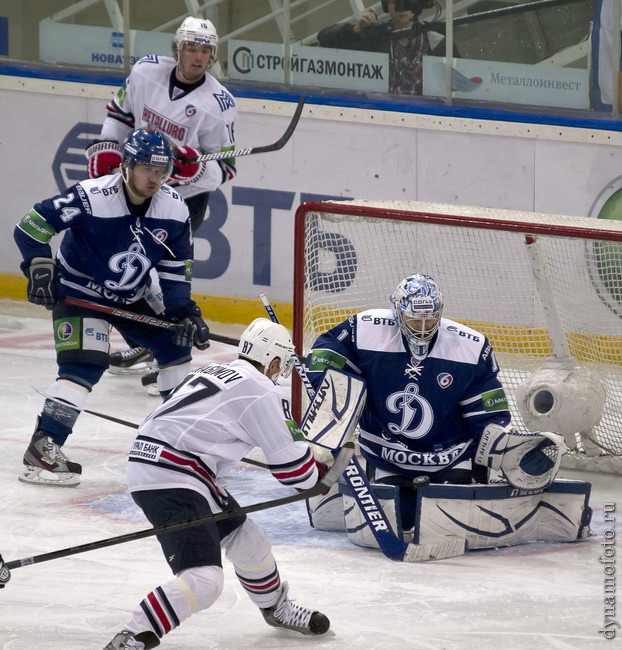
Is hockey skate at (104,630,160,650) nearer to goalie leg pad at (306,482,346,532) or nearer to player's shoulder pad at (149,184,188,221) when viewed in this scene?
goalie leg pad at (306,482,346,532)

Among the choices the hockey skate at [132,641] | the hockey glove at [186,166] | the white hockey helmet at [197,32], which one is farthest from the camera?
the hockey glove at [186,166]

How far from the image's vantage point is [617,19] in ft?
19.3

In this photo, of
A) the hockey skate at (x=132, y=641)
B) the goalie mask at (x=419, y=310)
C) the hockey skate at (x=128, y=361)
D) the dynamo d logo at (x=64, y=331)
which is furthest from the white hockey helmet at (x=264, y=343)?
the hockey skate at (x=128, y=361)

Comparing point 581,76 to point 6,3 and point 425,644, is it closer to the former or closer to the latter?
point 6,3

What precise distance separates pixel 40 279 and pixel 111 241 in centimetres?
25

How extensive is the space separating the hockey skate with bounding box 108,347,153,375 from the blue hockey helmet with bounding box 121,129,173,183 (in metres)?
1.72

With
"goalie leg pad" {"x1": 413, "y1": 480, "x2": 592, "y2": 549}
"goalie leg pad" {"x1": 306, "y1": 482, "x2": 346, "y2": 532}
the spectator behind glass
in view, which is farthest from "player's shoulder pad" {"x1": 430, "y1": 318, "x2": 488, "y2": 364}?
the spectator behind glass

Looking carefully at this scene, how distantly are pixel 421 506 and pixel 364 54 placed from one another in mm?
3182

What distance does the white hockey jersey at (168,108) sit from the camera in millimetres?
5148

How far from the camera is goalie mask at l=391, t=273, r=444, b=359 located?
12.3 ft

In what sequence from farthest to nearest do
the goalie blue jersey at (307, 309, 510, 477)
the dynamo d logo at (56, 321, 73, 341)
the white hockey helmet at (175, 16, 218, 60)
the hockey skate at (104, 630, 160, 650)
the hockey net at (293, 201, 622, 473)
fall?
the white hockey helmet at (175, 16, 218, 60), the hockey net at (293, 201, 622, 473), the dynamo d logo at (56, 321, 73, 341), the goalie blue jersey at (307, 309, 510, 477), the hockey skate at (104, 630, 160, 650)

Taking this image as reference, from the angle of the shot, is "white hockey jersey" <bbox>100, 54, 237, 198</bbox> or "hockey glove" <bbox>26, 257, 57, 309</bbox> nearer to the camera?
"hockey glove" <bbox>26, 257, 57, 309</bbox>

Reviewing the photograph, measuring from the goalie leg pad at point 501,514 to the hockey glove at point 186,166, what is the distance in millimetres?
1929

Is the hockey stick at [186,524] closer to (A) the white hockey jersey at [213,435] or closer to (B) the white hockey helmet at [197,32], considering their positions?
(A) the white hockey jersey at [213,435]
